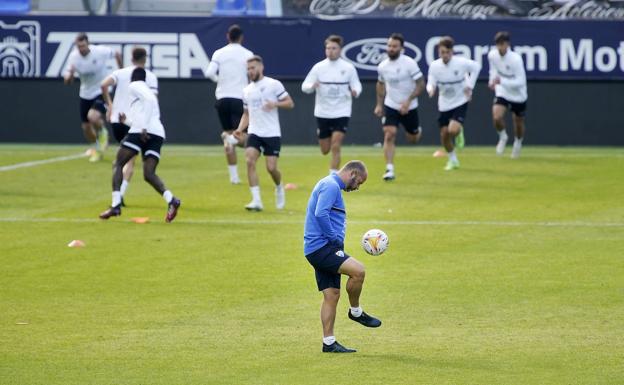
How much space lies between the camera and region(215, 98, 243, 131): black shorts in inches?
896

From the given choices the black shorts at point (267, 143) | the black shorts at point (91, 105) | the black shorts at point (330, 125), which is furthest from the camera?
the black shorts at point (91, 105)

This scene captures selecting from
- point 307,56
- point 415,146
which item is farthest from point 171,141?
point 415,146

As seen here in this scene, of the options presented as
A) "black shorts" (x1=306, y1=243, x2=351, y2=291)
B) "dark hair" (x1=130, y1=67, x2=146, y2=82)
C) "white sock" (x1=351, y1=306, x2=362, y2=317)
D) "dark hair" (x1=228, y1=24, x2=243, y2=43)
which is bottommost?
"white sock" (x1=351, y1=306, x2=362, y2=317)

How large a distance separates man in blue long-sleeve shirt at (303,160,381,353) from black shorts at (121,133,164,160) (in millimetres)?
8223

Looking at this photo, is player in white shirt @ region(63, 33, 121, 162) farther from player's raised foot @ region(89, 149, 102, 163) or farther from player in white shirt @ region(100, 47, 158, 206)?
player in white shirt @ region(100, 47, 158, 206)

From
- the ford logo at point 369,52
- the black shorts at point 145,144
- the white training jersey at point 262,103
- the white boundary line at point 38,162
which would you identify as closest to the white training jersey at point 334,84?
the white training jersey at point 262,103

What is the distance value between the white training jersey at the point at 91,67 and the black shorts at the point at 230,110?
3682 millimetres

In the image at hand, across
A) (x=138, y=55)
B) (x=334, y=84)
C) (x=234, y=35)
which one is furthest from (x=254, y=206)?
(x=234, y=35)

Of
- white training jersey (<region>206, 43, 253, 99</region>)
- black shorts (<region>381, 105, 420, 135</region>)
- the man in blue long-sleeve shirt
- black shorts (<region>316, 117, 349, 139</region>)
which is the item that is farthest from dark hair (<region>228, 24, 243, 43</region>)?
the man in blue long-sleeve shirt

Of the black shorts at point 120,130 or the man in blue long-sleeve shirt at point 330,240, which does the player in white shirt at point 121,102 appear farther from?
the man in blue long-sleeve shirt at point 330,240

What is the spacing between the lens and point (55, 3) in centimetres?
3081

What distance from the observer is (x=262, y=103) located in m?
19.2

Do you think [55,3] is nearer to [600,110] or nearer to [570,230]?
[600,110]

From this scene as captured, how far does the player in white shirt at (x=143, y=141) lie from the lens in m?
18.4
